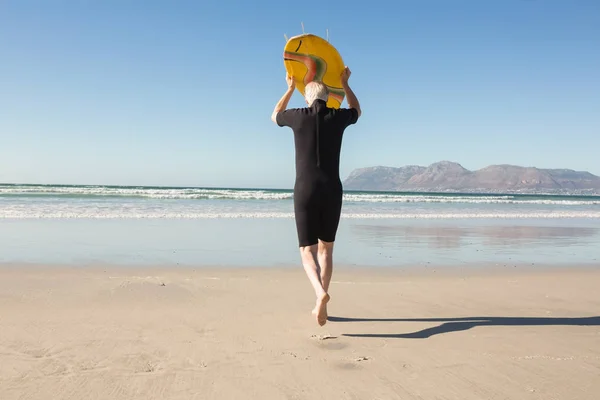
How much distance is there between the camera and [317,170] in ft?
12.5

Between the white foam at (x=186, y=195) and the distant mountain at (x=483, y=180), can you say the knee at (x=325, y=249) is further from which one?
the distant mountain at (x=483, y=180)

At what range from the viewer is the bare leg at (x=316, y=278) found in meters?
3.76

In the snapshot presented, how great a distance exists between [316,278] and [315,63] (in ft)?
6.43

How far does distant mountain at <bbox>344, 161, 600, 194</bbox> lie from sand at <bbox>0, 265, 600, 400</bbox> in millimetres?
120582

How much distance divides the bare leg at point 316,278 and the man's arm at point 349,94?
4.14 feet

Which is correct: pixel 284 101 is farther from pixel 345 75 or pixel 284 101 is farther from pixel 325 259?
pixel 325 259

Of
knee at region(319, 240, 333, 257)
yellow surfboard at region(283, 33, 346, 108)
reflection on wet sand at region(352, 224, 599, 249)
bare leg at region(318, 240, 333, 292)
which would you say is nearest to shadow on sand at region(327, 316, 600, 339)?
bare leg at region(318, 240, 333, 292)

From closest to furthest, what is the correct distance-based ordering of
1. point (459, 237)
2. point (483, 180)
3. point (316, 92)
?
point (316, 92), point (459, 237), point (483, 180)

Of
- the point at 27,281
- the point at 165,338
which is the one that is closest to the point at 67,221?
the point at 27,281

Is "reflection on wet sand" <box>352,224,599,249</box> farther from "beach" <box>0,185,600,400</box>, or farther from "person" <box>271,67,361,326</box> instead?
"person" <box>271,67,361,326</box>

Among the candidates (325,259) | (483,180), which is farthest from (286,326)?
(483,180)

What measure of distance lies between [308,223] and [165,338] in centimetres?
140

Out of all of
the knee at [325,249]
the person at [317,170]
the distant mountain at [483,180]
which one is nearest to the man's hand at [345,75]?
the person at [317,170]

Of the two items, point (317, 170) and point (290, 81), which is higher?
point (290, 81)
